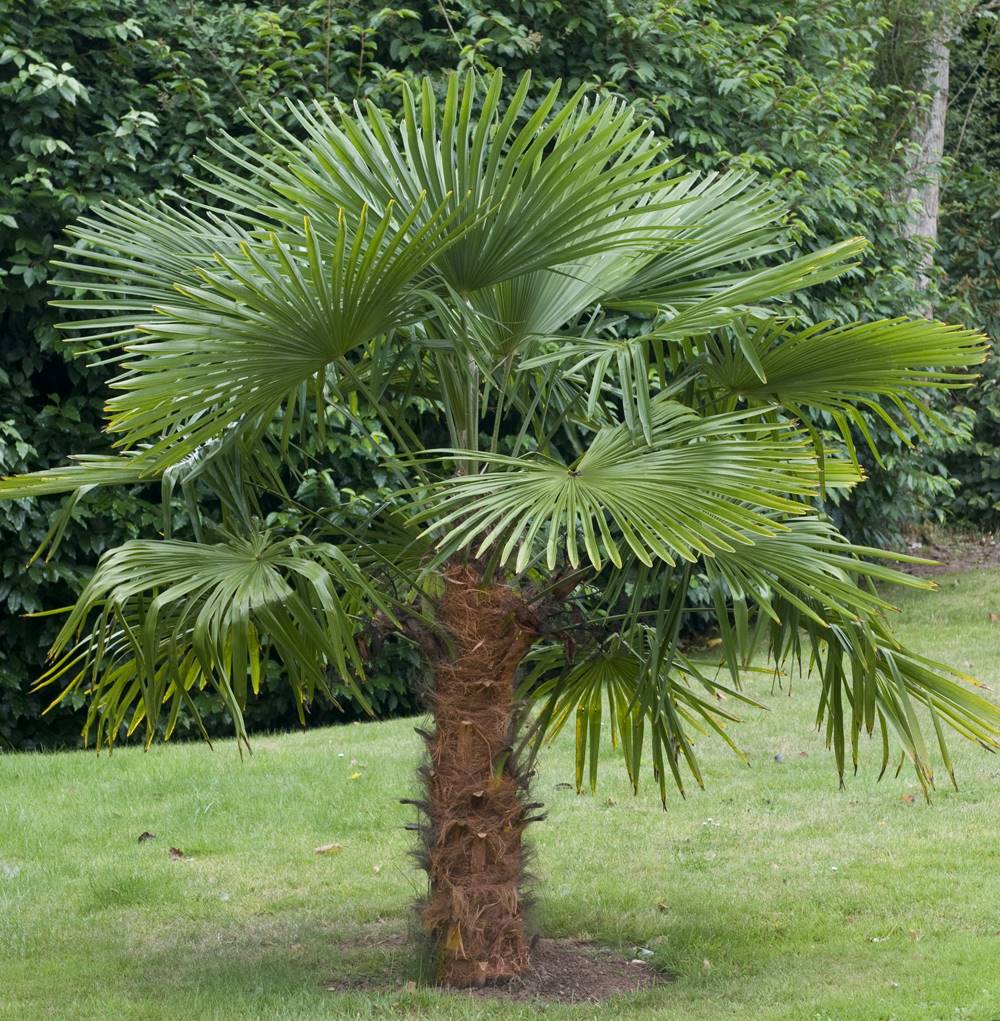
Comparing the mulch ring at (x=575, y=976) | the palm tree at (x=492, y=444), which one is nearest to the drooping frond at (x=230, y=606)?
the palm tree at (x=492, y=444)

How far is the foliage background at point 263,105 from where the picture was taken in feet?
25.9

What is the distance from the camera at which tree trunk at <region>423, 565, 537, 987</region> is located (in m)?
4.12

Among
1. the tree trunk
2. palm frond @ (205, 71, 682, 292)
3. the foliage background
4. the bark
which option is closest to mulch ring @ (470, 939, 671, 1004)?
the tree trunk

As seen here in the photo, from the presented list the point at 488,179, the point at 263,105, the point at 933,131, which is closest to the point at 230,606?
the point at 488,179

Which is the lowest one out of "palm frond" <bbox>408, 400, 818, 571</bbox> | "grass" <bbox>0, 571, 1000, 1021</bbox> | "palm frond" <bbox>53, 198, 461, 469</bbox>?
"grass" <bbox>0, 571, 1000, 1021</bbox>

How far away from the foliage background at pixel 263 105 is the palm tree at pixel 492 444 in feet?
10.0

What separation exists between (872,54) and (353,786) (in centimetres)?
923

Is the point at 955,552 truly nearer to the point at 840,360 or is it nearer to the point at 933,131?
the point at 933,131

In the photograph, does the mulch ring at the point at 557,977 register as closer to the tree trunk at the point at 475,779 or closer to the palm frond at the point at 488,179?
the tree trunk at the point at 475,779

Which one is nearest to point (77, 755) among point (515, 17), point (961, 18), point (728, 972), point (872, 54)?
point (728, 972)

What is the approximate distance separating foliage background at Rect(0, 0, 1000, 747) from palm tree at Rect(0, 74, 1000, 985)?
3051 millimetres

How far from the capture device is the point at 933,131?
43.9 feet

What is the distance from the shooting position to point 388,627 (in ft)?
13.8

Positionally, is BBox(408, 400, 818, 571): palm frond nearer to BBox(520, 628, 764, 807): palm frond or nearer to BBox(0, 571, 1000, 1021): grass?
BBox(520, 628, 764, 807): palm frond
